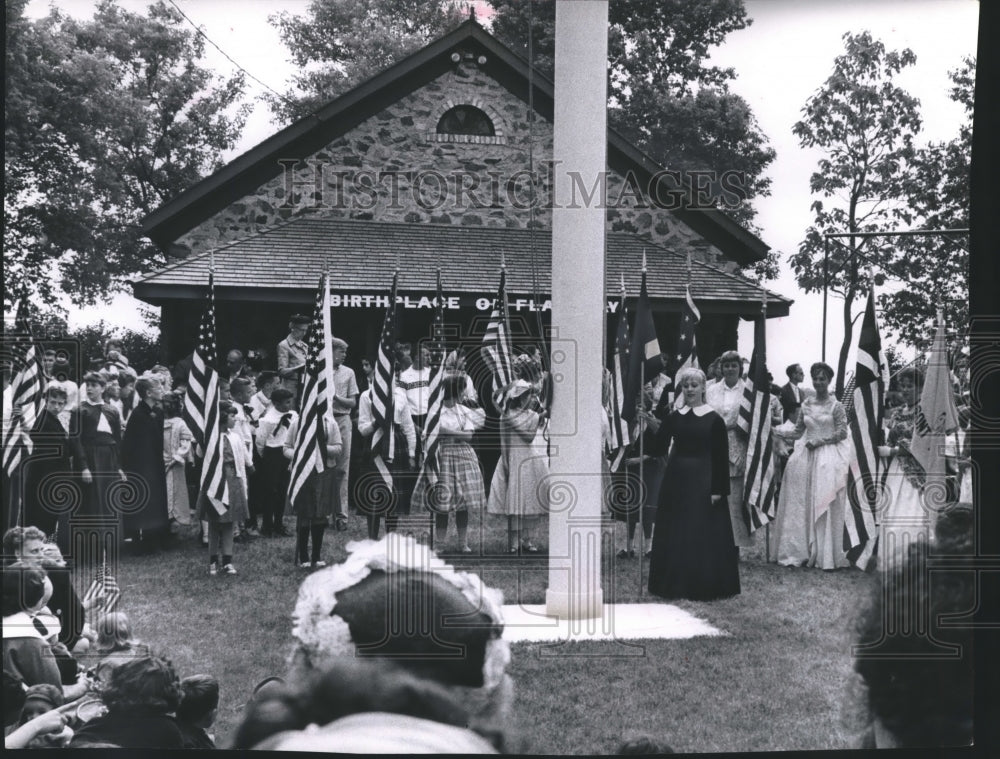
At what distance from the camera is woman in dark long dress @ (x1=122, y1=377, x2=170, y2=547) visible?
751cm

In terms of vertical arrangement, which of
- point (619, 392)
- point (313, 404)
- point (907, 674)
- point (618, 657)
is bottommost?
point (618, 657)

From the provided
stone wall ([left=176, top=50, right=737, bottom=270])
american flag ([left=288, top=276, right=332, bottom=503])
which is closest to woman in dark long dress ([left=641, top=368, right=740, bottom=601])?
american flag ([left=288, top=276, right=332, bottom=503])

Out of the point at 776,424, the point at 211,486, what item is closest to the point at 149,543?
the point at 211,486

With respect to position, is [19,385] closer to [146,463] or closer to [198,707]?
[146,463]

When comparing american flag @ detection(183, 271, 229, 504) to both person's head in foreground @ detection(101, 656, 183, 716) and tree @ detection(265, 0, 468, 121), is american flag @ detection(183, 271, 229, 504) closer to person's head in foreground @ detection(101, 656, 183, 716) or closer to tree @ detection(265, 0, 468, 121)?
person's head in foreground @ detection(101, 656, 183, 716)

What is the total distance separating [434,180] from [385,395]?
476cm

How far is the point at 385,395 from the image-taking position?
7.07 m

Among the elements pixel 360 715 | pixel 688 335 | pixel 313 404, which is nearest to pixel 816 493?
pixel 688 335

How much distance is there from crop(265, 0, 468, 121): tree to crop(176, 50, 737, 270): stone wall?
15.6 feet

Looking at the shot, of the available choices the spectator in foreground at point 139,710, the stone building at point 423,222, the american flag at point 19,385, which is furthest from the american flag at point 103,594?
the stone building at point 423,222

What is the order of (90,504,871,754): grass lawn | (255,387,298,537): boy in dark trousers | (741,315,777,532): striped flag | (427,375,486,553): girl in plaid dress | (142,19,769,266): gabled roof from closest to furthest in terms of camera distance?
1. (90,504,871,754): grass lawn
2. (741,315,777,532): striped flag
3. (427,375,486,553): girl in plaid dress
4. (255,387,298,537): boy in dark trousers
5. (142,19,769,266): gabled roof

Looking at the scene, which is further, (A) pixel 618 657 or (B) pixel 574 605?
(B) pixel 574 605

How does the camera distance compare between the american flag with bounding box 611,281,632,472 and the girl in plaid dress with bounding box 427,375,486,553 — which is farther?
the american flag with bounding box 611,281,632,472

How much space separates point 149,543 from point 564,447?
3.69 meters
